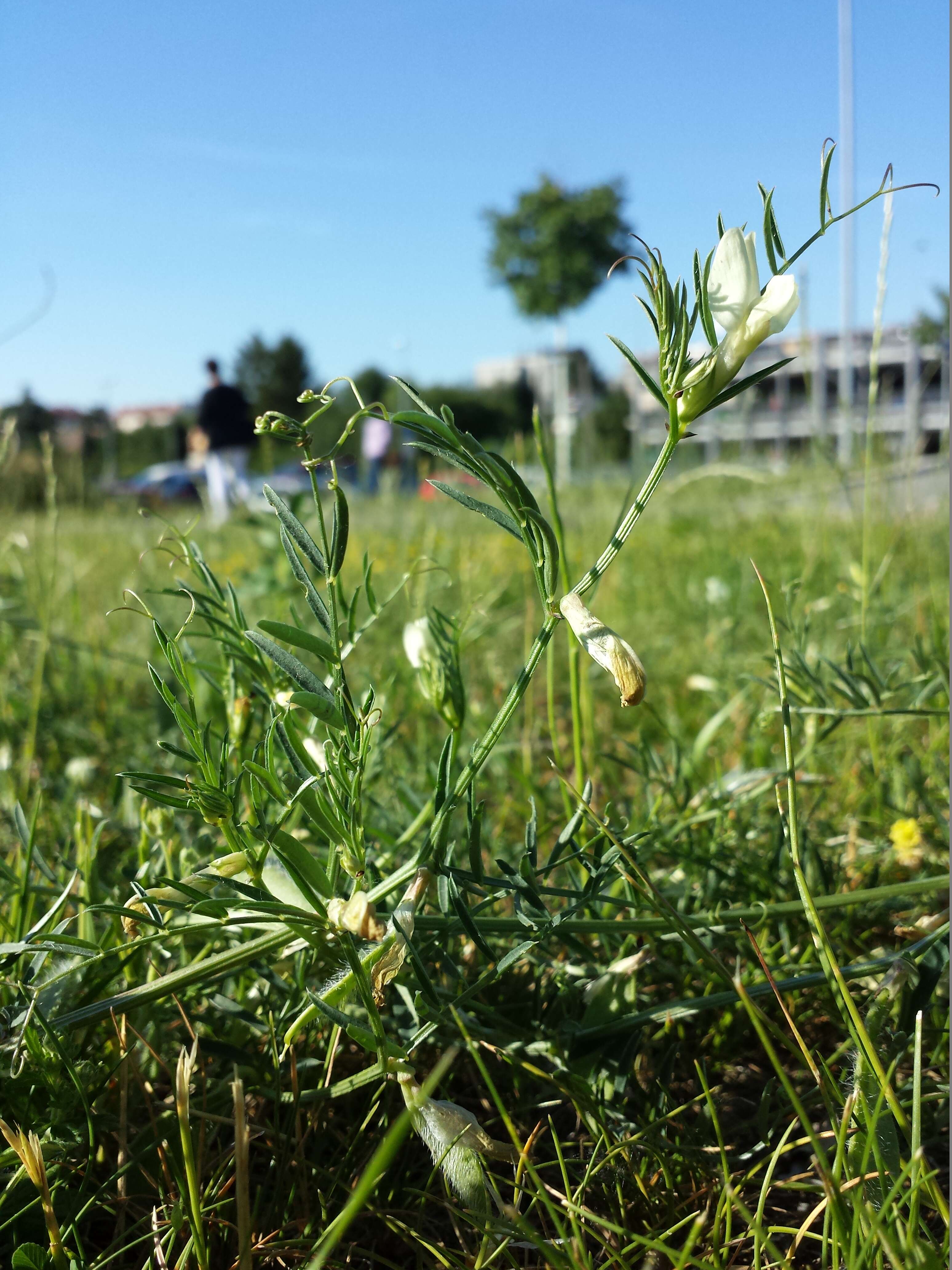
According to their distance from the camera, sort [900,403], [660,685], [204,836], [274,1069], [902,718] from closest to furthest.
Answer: [274,1069], [204,836], [902,718], [660,685], [900,403]

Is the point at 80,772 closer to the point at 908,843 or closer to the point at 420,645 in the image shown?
the point at 420,645

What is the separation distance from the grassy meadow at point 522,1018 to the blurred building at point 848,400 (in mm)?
271

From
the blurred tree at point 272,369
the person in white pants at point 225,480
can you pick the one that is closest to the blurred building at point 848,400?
the person in white pants at point 225,480

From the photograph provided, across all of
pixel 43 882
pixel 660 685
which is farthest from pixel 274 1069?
pixel 660 685

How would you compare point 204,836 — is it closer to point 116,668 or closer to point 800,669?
point 800,669

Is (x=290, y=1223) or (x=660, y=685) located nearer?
(x=290, y=1223)

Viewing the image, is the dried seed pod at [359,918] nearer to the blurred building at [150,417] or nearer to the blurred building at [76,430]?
the blurred building at [76,430]

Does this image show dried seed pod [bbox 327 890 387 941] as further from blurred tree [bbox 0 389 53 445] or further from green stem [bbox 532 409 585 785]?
blurred tree [bbox 0 389 53 445]

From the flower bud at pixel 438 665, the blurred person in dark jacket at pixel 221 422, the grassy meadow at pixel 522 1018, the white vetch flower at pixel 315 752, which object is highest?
the blurred person in dark jacket at pixel 221 422

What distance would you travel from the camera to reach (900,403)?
4.09 metres

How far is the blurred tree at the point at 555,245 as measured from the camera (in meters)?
18.8

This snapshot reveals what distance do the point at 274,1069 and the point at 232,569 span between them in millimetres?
1470

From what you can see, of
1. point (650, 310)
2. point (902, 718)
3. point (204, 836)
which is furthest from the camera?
point (902, 718)

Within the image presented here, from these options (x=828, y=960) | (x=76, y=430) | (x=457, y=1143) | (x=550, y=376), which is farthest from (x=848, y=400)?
(x=550, y=376)
